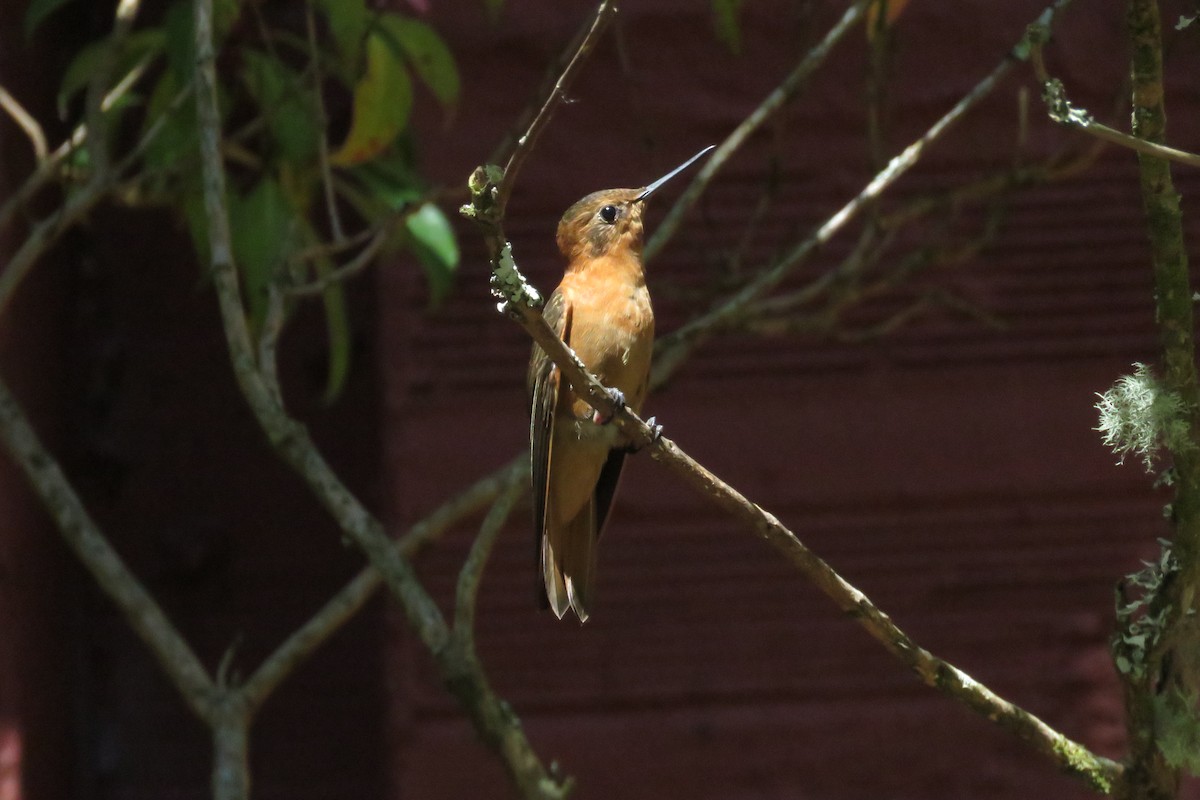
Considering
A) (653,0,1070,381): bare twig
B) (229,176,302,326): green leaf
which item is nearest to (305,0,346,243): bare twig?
(229,176,302,326): green leaf

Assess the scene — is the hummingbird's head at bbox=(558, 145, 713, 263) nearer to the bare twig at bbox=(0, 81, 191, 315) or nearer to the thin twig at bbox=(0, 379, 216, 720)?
the bare twig at bbox=(0, 81, 191, 315)

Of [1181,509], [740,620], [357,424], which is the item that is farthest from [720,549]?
[1181,509]

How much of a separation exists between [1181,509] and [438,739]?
250 cm

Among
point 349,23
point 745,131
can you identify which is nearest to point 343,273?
point 349,23

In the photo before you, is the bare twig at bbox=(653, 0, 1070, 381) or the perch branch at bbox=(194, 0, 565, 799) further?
the bare twig at bbox=(653, 0, 1070, 381)

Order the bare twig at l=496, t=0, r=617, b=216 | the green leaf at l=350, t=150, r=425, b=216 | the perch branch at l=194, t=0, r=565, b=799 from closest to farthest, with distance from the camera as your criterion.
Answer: the bare twig at l=496, t=0, r=617, b=216 → the perch branch at l=194, t=0, r=565, b=799 → the green leaf at l=350, t=150, r=425, b=216

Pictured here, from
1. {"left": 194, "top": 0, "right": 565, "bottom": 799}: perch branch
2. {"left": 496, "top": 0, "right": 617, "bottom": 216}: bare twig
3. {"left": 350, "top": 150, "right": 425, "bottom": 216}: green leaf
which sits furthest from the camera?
{"left": 350, "top": 150, "right": 425, "bottom": 216}: green leaf

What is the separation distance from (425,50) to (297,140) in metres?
0.39

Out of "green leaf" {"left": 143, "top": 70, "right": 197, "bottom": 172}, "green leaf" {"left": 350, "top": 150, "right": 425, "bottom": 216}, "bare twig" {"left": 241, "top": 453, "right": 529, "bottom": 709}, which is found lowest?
"bare twig" {"left": 241, "top": 453, "right": 529, "bottom": 709}

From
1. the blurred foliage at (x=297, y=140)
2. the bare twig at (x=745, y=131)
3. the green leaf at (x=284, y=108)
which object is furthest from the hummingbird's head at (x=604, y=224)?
the green leaf at (x=284, y=108)

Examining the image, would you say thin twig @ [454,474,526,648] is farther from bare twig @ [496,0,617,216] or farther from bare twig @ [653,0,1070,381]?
bare twig @ [496,0,617,216]

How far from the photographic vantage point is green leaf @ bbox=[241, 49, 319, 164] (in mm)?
3674

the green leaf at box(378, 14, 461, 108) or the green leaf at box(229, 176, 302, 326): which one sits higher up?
the green leaf at box(378, 14, 461, 108)

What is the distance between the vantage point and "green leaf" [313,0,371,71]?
332cm
